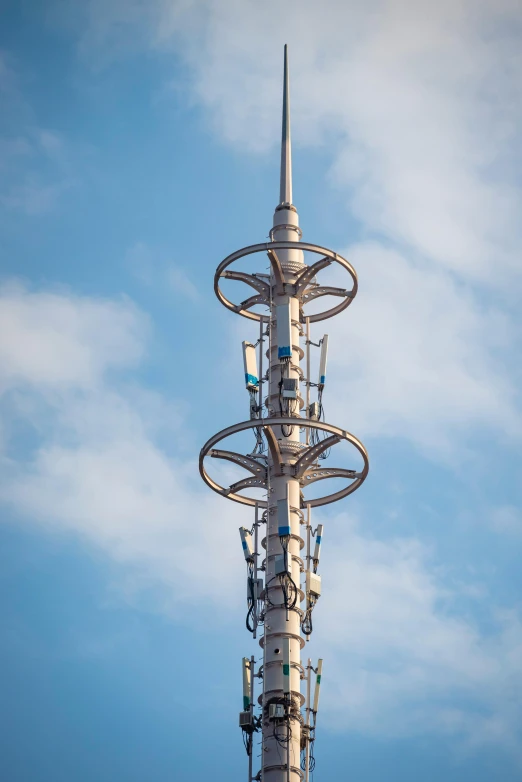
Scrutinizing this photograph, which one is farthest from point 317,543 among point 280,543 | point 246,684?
point 246,684

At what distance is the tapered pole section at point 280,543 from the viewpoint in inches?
1885

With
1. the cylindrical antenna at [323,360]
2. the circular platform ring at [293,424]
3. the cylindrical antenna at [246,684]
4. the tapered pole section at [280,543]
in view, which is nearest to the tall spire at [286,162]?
the tapered pole section at [280,543]

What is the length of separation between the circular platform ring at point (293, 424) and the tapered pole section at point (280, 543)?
623 mm

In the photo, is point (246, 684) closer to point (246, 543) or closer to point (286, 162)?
point (246, 543)

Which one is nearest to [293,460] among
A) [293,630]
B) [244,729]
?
[293,630]

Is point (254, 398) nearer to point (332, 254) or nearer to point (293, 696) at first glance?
point (332, 254)

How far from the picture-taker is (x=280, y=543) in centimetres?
5153

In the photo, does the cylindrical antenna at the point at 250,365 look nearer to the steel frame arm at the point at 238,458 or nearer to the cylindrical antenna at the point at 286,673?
the steel frame arm at the point at 238,458

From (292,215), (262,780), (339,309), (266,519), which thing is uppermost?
(292,215)

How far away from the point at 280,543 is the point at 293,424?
14.8 feet

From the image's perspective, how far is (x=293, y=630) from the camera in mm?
49906

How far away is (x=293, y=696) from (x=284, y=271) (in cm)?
1798

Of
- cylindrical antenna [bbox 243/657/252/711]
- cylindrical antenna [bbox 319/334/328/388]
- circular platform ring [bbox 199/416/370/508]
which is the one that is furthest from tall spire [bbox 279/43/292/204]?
cylindrical antenna [bbox 243/657/252/711]

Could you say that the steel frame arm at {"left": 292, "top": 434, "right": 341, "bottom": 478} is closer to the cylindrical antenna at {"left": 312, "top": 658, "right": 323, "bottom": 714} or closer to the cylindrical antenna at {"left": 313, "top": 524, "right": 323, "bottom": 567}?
the cylindrical antenna at {"left": 313, "top": 524, "right": 323, "bottom": 567}
